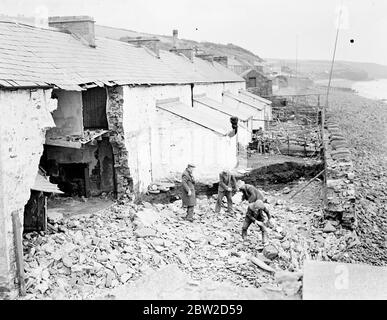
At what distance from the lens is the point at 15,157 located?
880cm

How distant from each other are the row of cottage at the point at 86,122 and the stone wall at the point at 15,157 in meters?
0.02

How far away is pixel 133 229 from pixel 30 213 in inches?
103

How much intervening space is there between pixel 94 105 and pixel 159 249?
528 centimetres

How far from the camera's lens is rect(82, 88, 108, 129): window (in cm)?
1373

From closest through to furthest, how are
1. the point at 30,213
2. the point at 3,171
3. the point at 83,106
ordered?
the point at 3,171 → the point at 30,213 → the point at 83,106

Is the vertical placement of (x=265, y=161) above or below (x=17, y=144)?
below

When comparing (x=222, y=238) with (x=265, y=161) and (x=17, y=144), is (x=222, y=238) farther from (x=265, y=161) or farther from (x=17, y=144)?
(x=265, y=161)

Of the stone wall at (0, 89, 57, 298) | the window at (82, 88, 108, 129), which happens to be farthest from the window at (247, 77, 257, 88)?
the stone wall at (0, 89, 57, 298)

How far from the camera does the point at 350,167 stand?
15586 millimetres

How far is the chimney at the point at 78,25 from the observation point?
15954mm

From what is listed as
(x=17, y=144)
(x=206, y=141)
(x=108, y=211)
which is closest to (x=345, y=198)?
(x=206, y=141)

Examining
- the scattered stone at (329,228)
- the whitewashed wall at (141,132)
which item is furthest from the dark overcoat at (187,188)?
the scattered stone at (329,228)

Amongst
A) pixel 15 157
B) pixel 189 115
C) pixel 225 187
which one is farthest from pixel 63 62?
pixel 189 115

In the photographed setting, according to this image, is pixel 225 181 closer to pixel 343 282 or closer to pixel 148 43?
pixel 343 282
